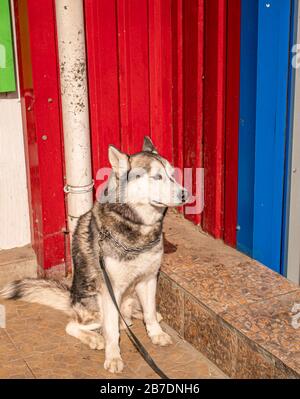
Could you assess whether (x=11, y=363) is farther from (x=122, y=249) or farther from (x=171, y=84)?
(x=171, y=84)

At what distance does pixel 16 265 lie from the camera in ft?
18.8

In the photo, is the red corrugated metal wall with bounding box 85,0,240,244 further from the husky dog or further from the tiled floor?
the tiled floor

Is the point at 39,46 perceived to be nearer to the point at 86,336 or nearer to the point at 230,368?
the point at 86,336

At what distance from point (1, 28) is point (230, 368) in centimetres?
328

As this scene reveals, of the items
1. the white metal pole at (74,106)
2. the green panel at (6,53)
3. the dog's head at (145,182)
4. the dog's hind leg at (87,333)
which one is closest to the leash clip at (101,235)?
the dog's head at (145,182)

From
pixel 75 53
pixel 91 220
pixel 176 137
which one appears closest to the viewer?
pixel 91 220

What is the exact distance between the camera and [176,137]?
5.96m

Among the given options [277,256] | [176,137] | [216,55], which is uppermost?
[216,55]

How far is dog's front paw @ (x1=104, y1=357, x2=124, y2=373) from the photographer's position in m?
4.48

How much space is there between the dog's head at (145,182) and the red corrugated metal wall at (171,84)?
3.83 ft

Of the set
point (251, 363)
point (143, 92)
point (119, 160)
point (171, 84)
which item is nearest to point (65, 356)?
point (251, 363)

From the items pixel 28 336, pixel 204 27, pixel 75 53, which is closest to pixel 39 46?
pixel 75 53

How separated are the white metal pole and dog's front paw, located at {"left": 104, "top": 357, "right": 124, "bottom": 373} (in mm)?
1474

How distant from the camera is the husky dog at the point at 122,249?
4.33m
